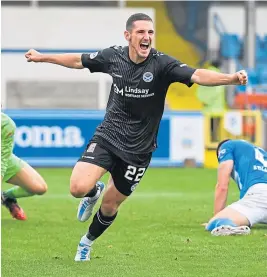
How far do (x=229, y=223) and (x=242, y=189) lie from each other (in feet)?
2.72

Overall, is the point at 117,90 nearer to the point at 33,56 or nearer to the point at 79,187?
the point at 33,56

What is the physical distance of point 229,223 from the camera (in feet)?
36.7

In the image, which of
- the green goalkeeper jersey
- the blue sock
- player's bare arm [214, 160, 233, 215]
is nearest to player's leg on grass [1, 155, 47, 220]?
the green goalkeeper jersey

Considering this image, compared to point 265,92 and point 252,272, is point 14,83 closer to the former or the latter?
point 265,92

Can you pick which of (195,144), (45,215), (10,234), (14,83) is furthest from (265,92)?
(10,234)

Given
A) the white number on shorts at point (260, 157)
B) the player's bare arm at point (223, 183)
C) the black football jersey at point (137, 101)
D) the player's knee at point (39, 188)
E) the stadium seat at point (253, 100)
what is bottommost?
the stadium seat at point (253, 100)

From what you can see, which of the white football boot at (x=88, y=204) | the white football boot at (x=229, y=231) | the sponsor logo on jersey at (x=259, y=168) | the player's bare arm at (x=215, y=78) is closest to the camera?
the player's bare arm at (x=215, y=78)

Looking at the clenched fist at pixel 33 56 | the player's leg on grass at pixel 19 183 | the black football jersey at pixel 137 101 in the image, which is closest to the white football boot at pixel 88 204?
the black football jersey at pixel 137 101

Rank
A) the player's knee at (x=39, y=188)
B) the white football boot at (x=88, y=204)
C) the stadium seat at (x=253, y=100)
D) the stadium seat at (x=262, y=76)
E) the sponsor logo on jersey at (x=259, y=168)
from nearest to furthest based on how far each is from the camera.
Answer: the white football boot at (x=88, y=204) < the sponsor logo on jersey at (x=259, y=168) < the player's knee at (x=39, y=188) < the stadium seat at (x=253, y=100) < the stadium seat at (x=262, y=76)

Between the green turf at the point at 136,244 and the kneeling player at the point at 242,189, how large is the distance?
0.58 feet

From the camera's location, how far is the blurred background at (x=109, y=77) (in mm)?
21875

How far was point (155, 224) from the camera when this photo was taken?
12445mm

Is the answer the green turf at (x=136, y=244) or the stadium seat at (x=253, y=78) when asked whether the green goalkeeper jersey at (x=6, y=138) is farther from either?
the stadium seat at (x=253, y=78)

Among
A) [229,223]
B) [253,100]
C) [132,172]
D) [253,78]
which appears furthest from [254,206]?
[253,100]
